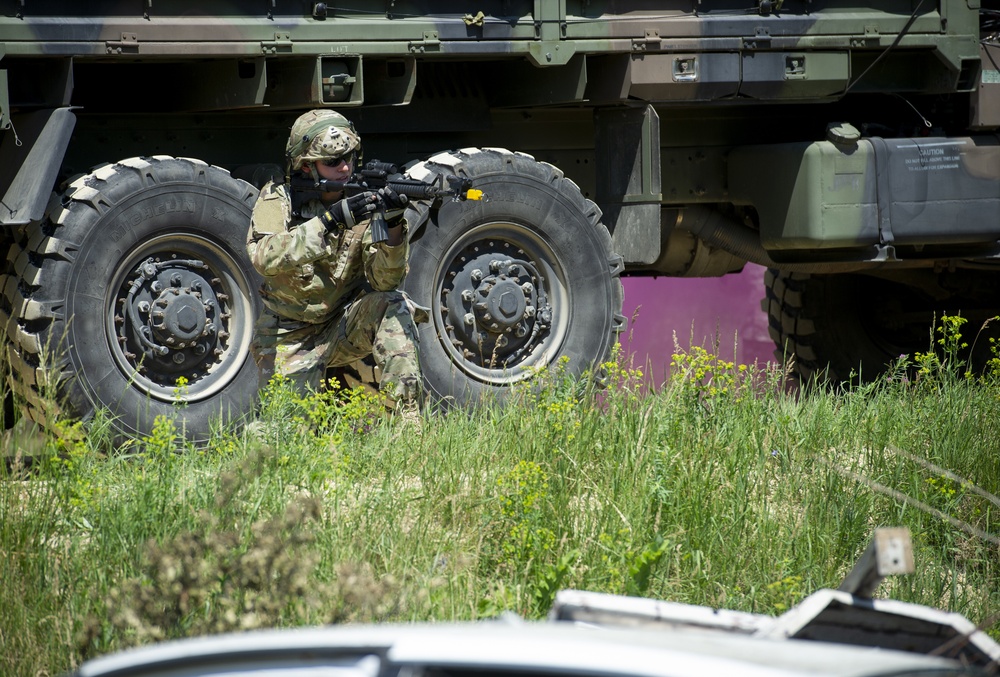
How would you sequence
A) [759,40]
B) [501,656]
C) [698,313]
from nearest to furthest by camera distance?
[501,656]
[759,40]
[698,313]

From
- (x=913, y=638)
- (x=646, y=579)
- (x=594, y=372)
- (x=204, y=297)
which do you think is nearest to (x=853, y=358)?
(x=594, y=372)

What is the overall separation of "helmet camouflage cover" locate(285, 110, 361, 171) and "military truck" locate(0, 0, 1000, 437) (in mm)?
344

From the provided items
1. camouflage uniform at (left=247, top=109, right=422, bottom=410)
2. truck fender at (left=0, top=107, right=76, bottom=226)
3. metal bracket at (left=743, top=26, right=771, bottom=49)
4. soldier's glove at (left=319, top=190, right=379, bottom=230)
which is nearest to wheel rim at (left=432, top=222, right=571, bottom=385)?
camouflage uniform at (left=247, top=109, right=422, bottom=410)

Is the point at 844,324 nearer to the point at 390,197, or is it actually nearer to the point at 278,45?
the point at 390,197

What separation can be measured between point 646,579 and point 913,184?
13.2 ft

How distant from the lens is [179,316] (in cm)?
583

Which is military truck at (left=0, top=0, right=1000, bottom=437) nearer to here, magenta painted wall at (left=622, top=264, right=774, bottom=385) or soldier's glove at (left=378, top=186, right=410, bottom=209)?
soldier's glove at (left=378, top=186, right=410, bottom=209)

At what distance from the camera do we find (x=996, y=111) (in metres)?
7.44

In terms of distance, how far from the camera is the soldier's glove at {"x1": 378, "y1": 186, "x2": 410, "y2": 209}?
18.1 ft

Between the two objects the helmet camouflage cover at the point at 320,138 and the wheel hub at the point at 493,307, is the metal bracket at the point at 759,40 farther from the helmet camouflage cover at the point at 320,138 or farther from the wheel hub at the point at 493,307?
the helmet camouflage cover at the point at 320,138

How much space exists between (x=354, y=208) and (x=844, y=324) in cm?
475

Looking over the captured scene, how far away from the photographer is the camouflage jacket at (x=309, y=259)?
5535mm

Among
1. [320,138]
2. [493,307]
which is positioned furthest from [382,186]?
[493,307]

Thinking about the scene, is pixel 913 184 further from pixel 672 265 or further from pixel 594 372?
pixel 594 372
